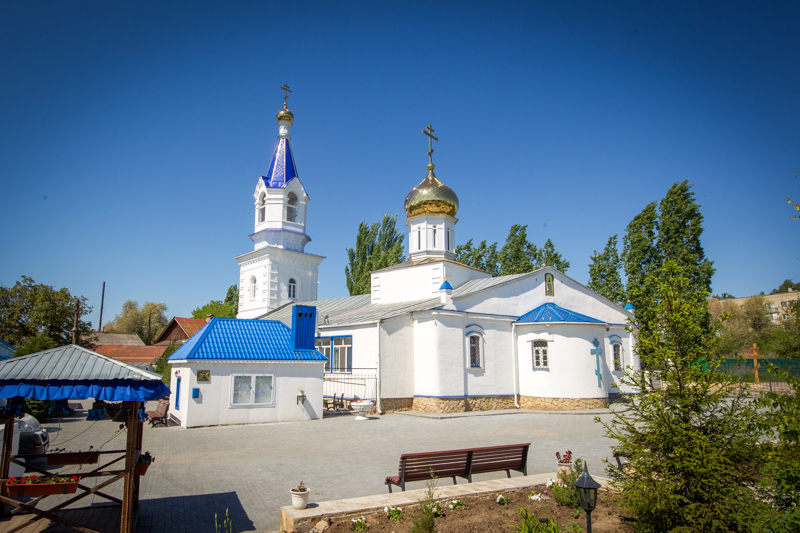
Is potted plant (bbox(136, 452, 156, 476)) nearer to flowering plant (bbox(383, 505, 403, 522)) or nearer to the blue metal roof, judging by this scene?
flowering plant (bbox(383, 505, 403, 522))

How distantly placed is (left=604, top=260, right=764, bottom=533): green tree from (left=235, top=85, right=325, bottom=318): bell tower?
95.4 feet

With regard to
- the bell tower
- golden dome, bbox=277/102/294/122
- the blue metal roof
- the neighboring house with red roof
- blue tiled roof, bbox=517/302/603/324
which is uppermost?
golden dome, bbox=277/102/294/122

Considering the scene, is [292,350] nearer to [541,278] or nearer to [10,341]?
[541,278]

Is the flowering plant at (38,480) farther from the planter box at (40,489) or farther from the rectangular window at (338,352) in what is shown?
the rectangular window at (338,352)

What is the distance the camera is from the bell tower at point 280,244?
33.1 metres

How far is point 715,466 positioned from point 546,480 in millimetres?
3026

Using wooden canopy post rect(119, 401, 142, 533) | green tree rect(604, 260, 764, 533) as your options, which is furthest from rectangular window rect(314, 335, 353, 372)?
green tree rect(604, 260, 764, 533)

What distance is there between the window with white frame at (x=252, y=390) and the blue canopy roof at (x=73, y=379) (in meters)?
11.6

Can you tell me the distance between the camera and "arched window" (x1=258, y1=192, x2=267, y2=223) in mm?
33688

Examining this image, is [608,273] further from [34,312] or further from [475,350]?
[34,312]

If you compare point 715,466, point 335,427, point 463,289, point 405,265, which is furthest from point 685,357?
point 405,265

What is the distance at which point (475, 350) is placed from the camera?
70.4ft

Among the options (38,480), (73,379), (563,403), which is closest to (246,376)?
(38,480)

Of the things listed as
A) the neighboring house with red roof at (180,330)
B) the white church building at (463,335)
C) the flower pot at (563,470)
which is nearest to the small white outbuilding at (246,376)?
the white church building at (463,335)
